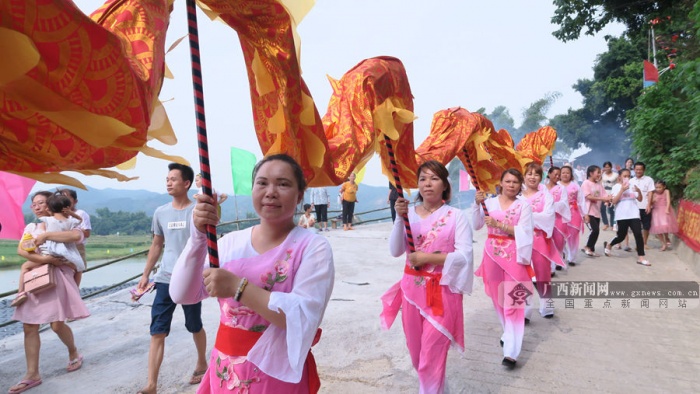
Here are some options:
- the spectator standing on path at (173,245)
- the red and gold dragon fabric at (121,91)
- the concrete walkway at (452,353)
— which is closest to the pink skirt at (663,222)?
the concrete walkway at (452,353)

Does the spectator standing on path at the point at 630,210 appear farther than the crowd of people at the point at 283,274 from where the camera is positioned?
Yes

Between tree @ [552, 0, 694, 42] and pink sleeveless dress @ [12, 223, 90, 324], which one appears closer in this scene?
pink sleeveless dress @ [12, 223, 90, 324]

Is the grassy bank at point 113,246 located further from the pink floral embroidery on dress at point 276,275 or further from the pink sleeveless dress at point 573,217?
the pink sleeveless dress at point 573,217

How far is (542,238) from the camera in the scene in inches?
189

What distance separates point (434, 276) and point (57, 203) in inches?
130

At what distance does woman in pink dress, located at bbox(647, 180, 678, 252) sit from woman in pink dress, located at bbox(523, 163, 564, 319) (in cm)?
447

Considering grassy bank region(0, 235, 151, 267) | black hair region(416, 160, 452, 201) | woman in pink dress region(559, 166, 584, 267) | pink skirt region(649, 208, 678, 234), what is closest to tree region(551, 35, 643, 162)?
pink skirt region(649, 208, 678, 234)

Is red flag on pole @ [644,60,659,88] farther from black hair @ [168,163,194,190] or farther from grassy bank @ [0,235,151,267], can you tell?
grassy bank @ [0,235,151,267]

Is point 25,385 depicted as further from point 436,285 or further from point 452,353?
point 452,353

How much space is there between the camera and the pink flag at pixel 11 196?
2.06 metres

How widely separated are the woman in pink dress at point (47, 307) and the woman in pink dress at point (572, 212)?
22.6ft

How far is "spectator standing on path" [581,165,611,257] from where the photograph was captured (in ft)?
26.0

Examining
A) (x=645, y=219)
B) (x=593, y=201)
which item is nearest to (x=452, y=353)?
(x=593, y=201)

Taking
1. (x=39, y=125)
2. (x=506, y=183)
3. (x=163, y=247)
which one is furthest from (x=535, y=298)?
(x=39, y=125)
